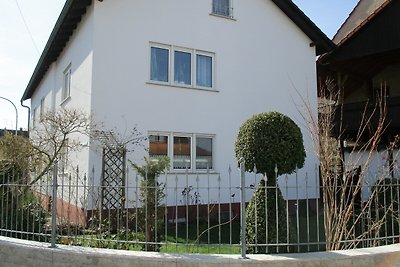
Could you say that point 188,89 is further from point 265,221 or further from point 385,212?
point 385,212

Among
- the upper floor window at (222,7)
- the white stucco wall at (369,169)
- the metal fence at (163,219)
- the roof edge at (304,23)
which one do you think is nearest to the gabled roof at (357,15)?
the roof edge at (304,23)

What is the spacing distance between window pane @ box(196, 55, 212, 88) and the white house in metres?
0.03

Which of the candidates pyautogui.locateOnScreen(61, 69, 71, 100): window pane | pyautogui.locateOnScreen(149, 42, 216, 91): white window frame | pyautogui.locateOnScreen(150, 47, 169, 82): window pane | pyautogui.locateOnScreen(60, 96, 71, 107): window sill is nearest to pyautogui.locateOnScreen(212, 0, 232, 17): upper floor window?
pyautogui.locateOnScreen(149, 42, 216, 91): white window frame

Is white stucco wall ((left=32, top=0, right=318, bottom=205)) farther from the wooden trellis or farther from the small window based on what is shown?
the small window

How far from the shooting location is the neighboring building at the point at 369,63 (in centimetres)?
1504

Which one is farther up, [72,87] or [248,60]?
[248,60]

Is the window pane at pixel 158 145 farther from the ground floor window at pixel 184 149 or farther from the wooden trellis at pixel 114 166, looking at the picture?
the wooden trellis at pixel 114 166

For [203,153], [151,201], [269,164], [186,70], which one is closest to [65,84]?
[186,70]

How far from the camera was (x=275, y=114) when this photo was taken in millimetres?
6184

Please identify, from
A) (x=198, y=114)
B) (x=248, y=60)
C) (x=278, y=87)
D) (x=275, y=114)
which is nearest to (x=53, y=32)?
(x=198, y=114)

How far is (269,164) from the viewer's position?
590 cm

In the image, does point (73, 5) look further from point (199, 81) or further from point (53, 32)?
point (199, 81)

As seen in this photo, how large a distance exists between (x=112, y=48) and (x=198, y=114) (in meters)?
3.11

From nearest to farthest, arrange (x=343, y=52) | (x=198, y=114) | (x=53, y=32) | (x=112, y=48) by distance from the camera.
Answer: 1. (x=112, y=48)
2. (x=198, y=114)
3. (x=53, y=32)
4. (x=343, y=52)
